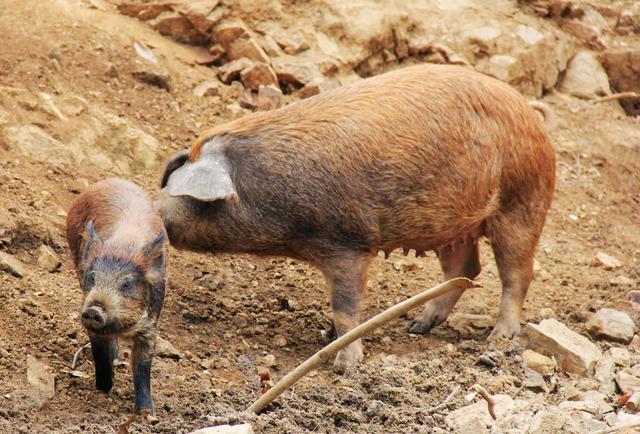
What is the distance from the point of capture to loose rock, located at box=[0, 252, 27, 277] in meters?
6.90

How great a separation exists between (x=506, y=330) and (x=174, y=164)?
2.67 m

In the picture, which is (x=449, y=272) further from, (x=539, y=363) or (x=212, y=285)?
(x=212, y=285)

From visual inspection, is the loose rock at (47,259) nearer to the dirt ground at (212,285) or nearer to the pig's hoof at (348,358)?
the dirt ground at (212,285)

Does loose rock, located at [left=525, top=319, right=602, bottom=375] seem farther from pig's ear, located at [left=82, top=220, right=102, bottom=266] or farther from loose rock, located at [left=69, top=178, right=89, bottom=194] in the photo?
loose rock, located at [left=69, top=178, right=89, bottom=194]

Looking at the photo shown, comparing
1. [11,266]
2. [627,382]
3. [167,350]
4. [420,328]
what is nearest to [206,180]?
[167,350]

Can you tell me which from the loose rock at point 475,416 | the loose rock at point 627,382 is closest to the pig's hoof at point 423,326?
the loose rock at point 627,382

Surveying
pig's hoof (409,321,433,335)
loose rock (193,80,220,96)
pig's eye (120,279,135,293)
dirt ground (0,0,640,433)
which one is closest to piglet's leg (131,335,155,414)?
dirt ground (0,0,640,433)

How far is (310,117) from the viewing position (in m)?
7.25

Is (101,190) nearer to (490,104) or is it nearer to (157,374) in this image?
(157,374)

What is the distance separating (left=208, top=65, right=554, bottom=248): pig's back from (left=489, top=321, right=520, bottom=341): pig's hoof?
0.76 meters

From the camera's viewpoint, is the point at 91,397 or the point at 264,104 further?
the point at 264,104

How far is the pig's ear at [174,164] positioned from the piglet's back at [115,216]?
0.69 metres

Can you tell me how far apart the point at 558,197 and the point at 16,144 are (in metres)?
5.31

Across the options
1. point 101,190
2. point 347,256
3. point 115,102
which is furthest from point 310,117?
point 115,102
